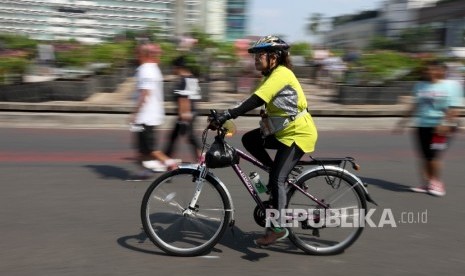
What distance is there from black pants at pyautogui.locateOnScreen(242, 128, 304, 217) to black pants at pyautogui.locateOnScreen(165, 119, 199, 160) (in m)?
2.91

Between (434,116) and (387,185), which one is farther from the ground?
(434,116)

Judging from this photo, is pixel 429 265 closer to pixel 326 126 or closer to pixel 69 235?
pixel 69 235

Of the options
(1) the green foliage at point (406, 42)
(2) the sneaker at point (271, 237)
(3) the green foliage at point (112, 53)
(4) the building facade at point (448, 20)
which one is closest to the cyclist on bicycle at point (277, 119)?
(2) the sneaker at point (271, 237)

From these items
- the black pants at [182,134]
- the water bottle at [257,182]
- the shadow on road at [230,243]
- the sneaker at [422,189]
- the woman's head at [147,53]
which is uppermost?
the woman's head at [147,53]

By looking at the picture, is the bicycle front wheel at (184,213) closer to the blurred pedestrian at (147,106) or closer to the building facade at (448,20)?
the blurred pedestrian at (147,106)

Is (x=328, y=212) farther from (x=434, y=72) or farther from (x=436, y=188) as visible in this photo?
(x=434, y=72)

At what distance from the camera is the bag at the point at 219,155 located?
4.25 m

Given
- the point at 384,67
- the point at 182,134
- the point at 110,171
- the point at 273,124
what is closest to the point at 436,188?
the point at 273,124

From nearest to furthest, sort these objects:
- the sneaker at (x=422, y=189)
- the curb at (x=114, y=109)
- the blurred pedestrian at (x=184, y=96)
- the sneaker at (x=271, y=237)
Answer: the sneaker at (x=271, y=237), the sneaker at (x=422, y=189), the blurred pedestrian at (x=184, y=96), the curb at (x=114, y=109)

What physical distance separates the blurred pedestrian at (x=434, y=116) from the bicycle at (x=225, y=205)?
238cm

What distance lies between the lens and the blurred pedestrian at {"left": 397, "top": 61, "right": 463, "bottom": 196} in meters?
6.28

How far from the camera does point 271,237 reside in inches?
172

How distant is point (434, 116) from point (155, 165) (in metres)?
3.58

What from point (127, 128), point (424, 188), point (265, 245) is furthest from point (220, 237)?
point (127, 128)
